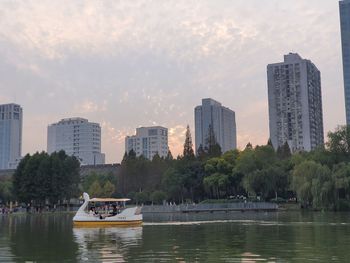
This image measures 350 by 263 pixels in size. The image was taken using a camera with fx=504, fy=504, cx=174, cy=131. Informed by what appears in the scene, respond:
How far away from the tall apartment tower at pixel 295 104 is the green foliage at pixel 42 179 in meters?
90.1

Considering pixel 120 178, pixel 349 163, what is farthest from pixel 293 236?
pixel 120 178

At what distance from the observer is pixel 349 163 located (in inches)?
2601

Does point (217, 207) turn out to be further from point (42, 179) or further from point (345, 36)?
point (345, 36)

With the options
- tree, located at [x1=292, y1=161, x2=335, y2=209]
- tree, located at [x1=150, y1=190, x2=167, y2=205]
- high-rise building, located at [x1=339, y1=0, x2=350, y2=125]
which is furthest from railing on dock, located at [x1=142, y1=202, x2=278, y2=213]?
high-rise building, located at [x1=339, y1=0, x2=350, y2=125]

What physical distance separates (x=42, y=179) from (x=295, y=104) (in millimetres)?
99796

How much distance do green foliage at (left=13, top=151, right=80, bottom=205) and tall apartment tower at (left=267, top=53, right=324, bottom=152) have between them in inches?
3546

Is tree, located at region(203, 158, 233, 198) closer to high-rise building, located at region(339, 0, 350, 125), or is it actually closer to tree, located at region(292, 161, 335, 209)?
tree, located at region(292, 161, 335, 209)

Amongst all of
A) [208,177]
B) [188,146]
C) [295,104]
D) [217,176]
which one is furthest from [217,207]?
[295,104]

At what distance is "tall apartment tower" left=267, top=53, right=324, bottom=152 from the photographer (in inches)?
6649

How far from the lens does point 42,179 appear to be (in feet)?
322

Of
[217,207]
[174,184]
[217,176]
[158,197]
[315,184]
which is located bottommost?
[217,207]

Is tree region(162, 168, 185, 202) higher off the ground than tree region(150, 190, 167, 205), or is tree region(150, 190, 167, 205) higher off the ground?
tree region(162, 168, 185, 202)

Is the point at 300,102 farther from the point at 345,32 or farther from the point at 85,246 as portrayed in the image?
the point at 85,246

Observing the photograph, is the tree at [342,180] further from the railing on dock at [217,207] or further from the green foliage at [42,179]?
the green foliage at [42,179]
